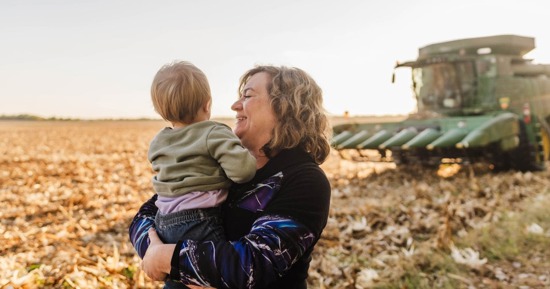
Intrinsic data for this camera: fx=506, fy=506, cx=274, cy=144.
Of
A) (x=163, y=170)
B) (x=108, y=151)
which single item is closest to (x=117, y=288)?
(x=163, y=170)

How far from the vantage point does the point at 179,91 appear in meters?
2.22

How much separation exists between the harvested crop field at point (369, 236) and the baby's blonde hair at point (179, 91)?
249cm

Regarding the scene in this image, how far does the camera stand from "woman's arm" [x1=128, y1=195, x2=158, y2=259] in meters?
2.29

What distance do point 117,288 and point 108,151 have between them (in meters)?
17.9

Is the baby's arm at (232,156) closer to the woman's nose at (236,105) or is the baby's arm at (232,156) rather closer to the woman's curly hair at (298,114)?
the woman's curly hair at (298,114)

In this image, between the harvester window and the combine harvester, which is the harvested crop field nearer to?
the combine harvester

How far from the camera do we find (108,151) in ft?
69.5

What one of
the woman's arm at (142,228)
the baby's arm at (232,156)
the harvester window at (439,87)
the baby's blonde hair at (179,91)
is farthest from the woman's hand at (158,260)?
the harvester window at (439,87)

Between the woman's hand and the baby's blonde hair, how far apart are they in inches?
23.3

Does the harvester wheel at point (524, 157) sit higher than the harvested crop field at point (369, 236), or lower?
lower

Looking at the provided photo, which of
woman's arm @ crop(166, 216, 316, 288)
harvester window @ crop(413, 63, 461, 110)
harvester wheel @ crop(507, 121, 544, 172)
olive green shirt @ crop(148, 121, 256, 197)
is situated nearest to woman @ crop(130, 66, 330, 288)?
woman's arm @ crop(166, 216, 316, 288)

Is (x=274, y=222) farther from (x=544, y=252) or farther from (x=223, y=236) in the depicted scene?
(x=544, y=252)

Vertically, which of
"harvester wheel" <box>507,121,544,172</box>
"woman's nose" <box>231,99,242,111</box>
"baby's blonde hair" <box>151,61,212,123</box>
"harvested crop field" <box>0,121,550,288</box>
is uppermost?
"baby's blonde hair" <box>151,61,212,123</box>

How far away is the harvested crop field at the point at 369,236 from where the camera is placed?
4660mm
